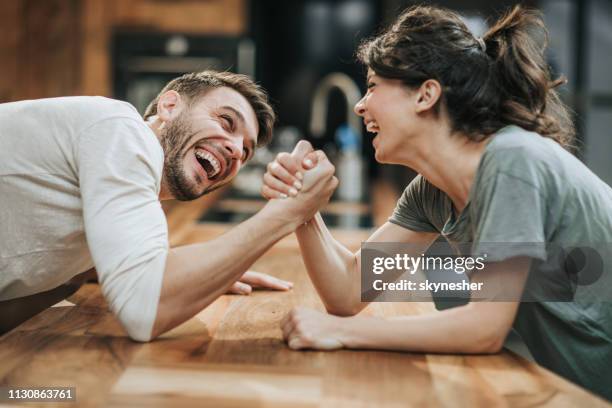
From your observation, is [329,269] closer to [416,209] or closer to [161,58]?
[416,209]

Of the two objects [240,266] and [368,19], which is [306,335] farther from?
[368,19]

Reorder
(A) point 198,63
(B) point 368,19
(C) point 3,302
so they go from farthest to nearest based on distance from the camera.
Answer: (B) point 368,19 → (A) point 198,63 → (C) point 3,302

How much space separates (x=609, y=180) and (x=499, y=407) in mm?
4456

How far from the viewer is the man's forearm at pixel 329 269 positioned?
1329 millimetres

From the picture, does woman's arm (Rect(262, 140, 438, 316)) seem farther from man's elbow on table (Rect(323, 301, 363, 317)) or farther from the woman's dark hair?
the woman's dark hair

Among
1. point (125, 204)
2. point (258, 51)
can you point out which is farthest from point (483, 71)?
point (258, 51)

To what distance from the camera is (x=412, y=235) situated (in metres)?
1.51

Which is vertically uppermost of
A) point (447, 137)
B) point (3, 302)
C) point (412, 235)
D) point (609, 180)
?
point (447, 137)

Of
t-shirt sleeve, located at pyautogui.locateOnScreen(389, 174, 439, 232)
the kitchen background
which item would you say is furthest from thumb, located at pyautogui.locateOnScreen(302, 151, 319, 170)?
the kitchen background

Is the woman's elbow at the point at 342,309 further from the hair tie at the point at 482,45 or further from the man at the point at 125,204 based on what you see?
the hair tie at the point at 482,45

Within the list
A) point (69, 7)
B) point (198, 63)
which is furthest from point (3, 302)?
point (69, 7)

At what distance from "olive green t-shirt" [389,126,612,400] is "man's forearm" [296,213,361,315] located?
249 mm

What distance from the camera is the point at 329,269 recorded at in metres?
1.38

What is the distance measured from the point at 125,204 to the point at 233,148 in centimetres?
54
